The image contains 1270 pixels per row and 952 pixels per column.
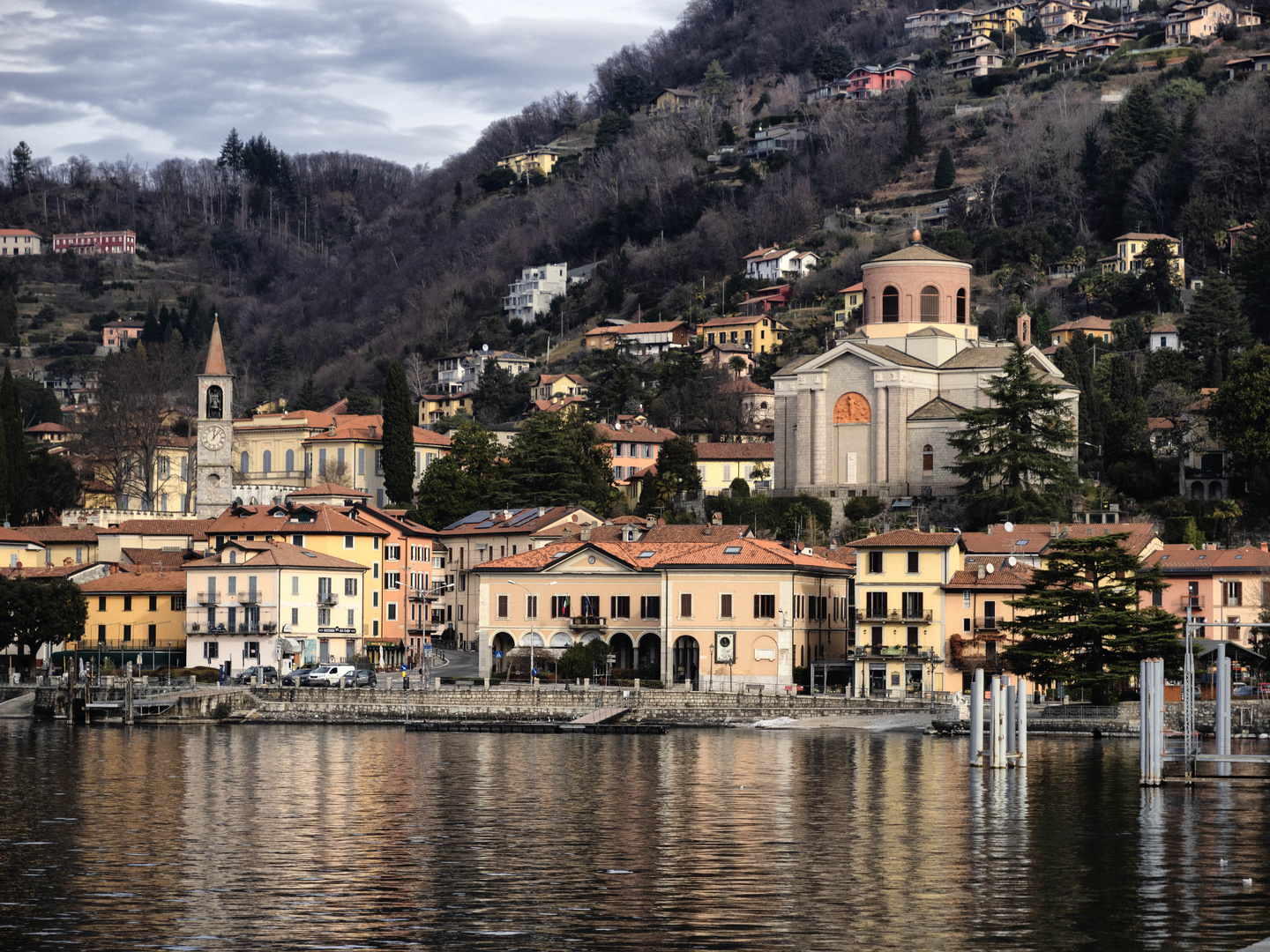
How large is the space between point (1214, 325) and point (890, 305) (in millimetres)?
30815

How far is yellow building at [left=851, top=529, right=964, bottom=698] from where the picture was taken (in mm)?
70562

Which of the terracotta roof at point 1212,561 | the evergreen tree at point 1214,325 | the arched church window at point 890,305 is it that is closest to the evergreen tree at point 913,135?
the evergreen tree at point 1214,325

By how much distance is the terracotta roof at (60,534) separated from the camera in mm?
89375

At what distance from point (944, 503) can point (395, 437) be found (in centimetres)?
3078

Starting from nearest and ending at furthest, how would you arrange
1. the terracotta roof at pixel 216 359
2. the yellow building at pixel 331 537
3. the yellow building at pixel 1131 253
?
the yellow building at pixel 331 537 → the terracotta roof at pixel 216 359 → the yellow building at pixel 1131 253

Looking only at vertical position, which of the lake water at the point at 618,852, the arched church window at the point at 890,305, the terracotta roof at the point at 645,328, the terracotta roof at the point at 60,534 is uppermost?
the terracotta roof at the point at 645,328

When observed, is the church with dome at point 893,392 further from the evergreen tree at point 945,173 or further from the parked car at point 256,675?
the evergreen tree at point 945,173

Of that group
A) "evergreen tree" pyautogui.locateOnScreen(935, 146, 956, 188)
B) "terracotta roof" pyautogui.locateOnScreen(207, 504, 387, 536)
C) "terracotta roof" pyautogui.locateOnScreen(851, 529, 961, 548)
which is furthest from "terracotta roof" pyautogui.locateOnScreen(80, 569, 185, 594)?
"evergreen tree" pyautogui.locateOnScreen(935, 146, 956, 188)

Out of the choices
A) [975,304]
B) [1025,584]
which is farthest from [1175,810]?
[975,304]

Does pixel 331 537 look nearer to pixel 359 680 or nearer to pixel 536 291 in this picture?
pixel 359 680

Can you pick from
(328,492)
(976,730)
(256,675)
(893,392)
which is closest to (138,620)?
(256,675)

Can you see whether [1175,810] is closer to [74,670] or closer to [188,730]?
[188,730]

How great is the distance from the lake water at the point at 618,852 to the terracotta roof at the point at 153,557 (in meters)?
28.1

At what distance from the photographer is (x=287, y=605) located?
3073 inches
